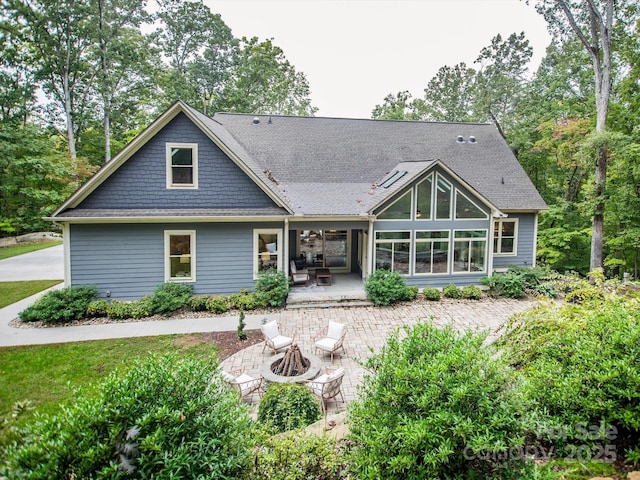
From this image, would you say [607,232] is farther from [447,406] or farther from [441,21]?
[447,406]

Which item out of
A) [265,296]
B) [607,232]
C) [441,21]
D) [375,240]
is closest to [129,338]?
[265,296]

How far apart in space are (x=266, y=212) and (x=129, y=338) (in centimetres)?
560

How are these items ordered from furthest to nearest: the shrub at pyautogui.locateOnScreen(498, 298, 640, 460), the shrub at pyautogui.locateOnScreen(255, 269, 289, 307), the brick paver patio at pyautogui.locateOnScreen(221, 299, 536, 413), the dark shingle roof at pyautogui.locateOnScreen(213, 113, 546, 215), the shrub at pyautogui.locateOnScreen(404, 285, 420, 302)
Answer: the dark shingle roof at pyautogui.locateOnScreen(213, 113, 546, 215) < the shrub at pyautogui.locateOnScreen(404, 285, 420, 302) < the shrub at pyautogui.locateOnScreen(255, 269, 289, 307) < the brick paver patio at pyautogui.locateOnScreen(221, 299, 536, 413) < the shrub at pyautogui.locateOnScreen(498, 298, 640, 460)

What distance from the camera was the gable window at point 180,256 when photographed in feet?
38.0

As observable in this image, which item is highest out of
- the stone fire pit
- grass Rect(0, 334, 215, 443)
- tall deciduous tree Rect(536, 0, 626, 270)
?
tall deciduous tree Rect(536, 0, 626, 270)

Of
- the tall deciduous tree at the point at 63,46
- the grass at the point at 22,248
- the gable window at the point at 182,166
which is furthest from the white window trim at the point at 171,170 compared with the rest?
the tall deciduous tree at the point at 63,46

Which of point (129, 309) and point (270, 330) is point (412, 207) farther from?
point (129, 309)

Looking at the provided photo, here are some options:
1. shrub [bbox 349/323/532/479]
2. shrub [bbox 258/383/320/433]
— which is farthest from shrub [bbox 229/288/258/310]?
shrub [bbox 349/323/532/479]

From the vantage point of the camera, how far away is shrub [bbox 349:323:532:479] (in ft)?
9.21

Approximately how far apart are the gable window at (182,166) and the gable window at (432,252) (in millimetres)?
8597

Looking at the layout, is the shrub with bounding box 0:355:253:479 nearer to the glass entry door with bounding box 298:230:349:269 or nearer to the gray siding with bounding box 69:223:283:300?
the gray siding with bounding box 69:223:283:300

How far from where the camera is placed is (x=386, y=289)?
38.8ft

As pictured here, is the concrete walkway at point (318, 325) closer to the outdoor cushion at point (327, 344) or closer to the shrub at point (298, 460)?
the outdoor cushion at point (327, 344)

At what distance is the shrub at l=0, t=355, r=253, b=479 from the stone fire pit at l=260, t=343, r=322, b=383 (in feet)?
10.6
